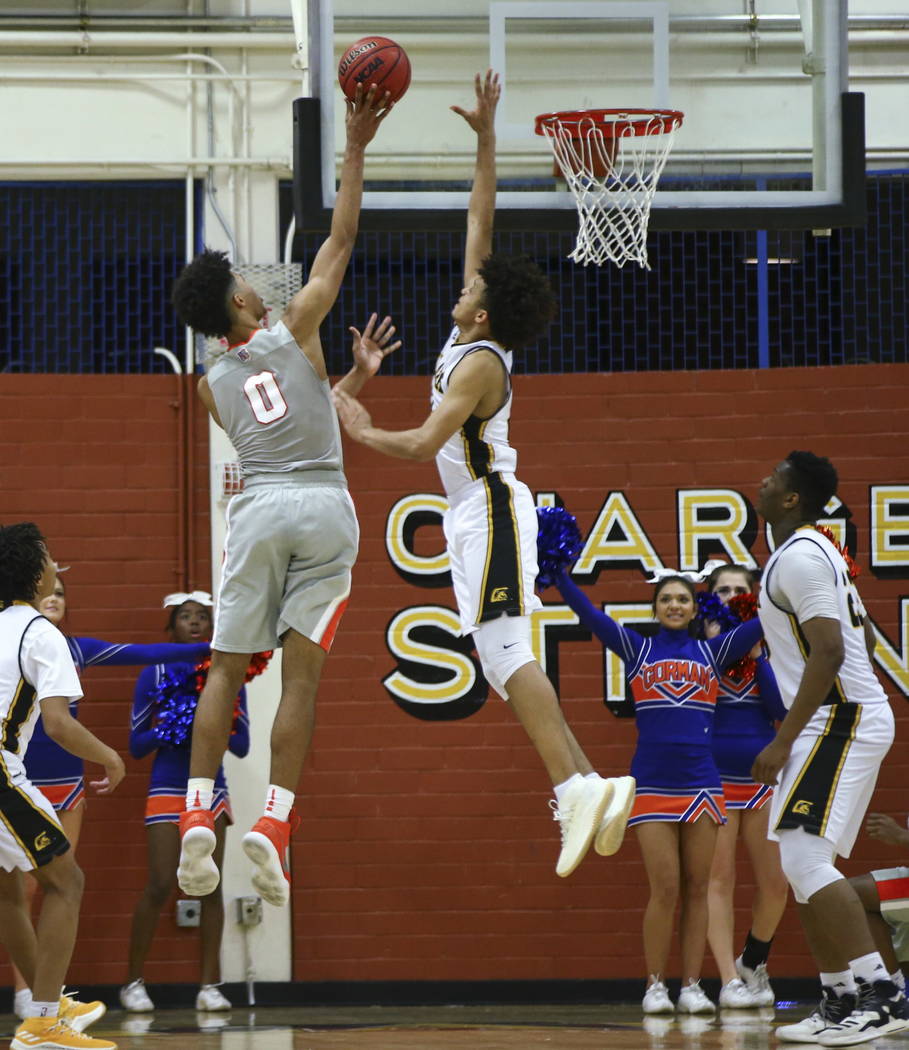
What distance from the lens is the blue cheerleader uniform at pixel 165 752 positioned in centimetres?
850

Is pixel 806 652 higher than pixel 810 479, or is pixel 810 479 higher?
pixel 810 479

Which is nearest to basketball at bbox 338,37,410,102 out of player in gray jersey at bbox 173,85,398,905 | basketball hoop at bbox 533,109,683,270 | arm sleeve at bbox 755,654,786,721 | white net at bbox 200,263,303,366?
player in gray jersey at bbox 173,85,398,905

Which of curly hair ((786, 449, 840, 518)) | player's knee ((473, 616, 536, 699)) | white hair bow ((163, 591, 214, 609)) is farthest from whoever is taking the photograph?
white hair bow ((163, 591, 214, 609))

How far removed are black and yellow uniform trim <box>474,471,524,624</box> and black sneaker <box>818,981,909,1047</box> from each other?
6.22ft

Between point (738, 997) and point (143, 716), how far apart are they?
3.35 m

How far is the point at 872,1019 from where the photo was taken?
598 centimetres

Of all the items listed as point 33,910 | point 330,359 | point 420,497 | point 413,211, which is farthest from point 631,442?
point 33,910

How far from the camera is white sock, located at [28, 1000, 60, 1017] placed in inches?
238

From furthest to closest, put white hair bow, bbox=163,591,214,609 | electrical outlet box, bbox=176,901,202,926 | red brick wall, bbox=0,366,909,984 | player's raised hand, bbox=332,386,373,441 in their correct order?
red brick wall, bbox=0,366,909,984 → electrical outlet box, bbox=176,901,202,926 → white hair bow, bbox=163,591,214,609 → player's raised hand, bbox=332,386,373,441

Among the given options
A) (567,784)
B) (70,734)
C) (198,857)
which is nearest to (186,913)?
(70,734)

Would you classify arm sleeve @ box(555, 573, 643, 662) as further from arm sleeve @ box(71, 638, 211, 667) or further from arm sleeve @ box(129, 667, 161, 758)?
arm sleeve @ box(129, 667, 161, 758)

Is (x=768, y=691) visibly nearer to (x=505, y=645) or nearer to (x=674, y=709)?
(x=674, y=709)

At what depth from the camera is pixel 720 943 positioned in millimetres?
8344

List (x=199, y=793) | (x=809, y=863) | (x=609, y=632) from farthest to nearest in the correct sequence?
1. (x=609, y=632)
2. (x=809, y=863)
3. (x=199, y=793)
